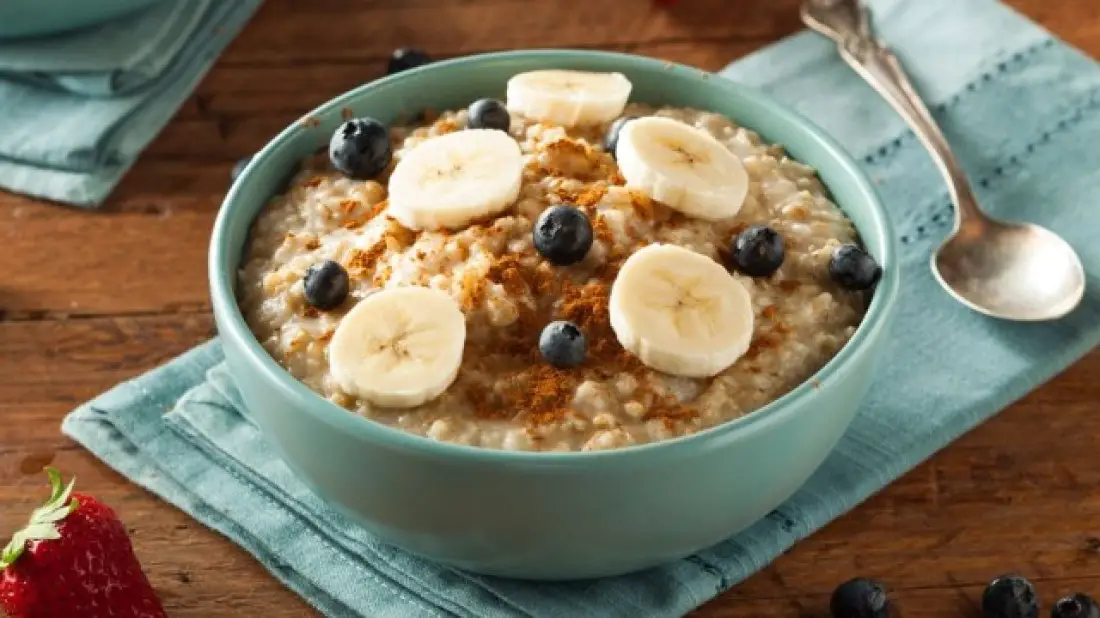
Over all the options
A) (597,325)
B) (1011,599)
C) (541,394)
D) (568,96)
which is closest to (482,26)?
(568,96)

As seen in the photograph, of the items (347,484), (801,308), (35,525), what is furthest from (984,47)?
(35,525)

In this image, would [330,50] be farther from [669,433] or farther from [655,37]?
[669,433]

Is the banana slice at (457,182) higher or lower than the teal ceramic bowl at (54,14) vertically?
higher

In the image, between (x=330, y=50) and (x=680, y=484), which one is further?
(x=330, y=50)

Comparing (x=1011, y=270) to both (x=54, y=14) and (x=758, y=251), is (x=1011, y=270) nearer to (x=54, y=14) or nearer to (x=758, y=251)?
(x=758, y=251)

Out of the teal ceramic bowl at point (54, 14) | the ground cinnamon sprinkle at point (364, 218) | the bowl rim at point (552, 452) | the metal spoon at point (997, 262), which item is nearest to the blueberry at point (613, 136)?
the bowl rim at point (552, 452)

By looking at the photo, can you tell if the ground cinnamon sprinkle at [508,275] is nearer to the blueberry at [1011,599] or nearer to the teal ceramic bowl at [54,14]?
the blueberry at [1011,599]

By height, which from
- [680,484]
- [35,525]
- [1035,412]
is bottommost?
[1035,412]
